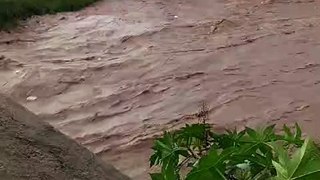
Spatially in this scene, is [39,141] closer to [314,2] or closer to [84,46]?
[84,46]

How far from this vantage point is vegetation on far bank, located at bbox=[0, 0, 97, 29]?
5180 millimetres

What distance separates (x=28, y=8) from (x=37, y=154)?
15.2ft

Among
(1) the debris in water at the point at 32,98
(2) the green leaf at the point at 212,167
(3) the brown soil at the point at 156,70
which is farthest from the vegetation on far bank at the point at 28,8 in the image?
(2) the green leaf at the point at 212,167

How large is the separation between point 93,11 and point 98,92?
203 centimetres

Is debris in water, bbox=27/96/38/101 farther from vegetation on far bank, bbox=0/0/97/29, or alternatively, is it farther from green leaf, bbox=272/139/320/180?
green leaf, bbox=272/139/320/180

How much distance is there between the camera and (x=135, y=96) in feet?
12.7

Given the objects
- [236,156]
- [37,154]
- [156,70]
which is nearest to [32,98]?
[156,70]

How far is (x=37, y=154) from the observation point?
40.3 inches

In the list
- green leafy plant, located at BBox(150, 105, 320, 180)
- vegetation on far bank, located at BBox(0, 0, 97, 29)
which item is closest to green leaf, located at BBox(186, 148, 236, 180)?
green leafy plant, located at BBox(150, 105, 320, 180)

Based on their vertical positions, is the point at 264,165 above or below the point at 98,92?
above

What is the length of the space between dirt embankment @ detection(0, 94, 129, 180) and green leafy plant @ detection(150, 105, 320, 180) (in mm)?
264

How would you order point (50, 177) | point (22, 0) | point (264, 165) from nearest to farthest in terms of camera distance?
point (264, 165) → point (50, 177) → point (22, 0)

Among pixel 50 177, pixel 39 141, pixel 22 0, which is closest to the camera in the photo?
pixel 50 177

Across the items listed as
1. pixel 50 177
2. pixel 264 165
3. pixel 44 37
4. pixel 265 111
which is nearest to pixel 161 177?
pixel 264 165
